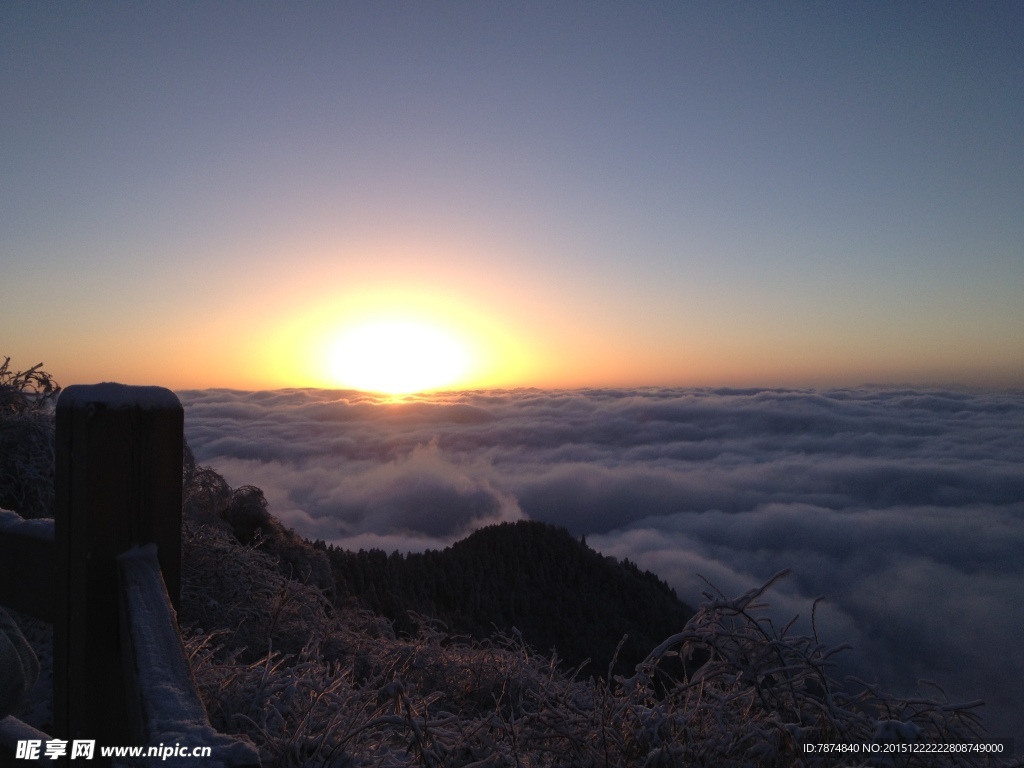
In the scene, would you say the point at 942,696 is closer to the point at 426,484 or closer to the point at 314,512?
the point at 314,512

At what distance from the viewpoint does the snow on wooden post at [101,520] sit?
152 centimetres

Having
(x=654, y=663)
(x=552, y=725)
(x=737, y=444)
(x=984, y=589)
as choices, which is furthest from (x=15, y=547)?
(x=737, y=444)

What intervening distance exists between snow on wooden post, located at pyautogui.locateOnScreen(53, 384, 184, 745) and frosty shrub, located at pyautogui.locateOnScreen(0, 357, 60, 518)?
4.69 metres

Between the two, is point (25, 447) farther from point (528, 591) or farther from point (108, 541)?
point (528, 591)

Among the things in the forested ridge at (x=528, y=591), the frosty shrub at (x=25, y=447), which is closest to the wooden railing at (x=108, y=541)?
the frosty shrub at (x=25, y=447)

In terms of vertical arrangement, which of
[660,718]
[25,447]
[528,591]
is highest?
[25,447]

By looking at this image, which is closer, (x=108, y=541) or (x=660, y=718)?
(x=108, y=541)

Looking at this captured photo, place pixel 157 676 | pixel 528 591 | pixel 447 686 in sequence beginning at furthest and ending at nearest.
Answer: pixel 528 591, pixel 447 686, pixel 157 676

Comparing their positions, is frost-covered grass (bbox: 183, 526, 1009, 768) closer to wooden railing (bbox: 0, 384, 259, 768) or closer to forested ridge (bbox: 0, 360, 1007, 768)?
forested ridge (bbox: 0, 360, 1007, 768)

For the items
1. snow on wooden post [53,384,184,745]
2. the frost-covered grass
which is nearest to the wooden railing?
snow on wooden post [53,384,184,745]

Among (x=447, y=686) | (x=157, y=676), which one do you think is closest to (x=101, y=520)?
(x=157, y=676)

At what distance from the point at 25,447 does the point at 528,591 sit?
47.2ft

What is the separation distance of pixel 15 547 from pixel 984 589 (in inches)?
2895

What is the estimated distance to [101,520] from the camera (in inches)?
60.7
